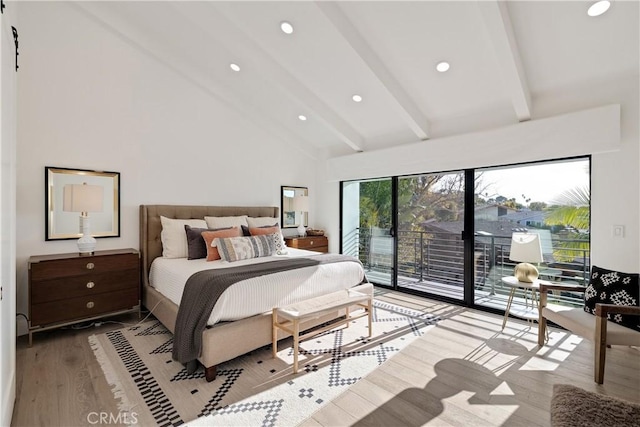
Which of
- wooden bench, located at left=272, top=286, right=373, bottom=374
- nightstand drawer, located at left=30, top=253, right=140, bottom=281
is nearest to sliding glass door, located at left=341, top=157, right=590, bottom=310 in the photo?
wooden bench, located at left=272, top=286, right=373, bottom=374

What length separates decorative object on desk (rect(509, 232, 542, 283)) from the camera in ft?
9.77

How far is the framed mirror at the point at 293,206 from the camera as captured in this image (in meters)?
5.24

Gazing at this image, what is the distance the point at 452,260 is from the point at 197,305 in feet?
11.2

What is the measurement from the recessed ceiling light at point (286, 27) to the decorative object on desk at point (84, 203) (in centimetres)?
246

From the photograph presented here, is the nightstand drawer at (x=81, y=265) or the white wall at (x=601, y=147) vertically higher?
the white wall at (x=601, y=147)

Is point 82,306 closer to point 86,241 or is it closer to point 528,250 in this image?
point 86,241

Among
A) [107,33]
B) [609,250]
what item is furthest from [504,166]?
[107,33]

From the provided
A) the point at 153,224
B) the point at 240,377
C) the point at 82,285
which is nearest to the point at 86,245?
the point at 82,285

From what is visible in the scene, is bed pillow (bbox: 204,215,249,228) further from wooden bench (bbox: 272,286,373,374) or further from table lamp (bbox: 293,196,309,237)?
wooden bench (bbox: 272,286,373,374)

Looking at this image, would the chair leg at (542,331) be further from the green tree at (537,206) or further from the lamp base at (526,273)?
the green tree at (537,206)

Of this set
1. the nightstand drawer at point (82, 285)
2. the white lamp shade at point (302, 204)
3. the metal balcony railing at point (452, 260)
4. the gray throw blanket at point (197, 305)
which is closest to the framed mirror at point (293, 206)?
the white lamp shade at point (302, 204)

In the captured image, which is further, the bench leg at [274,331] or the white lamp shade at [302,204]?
the white lamp shade at [302,204]

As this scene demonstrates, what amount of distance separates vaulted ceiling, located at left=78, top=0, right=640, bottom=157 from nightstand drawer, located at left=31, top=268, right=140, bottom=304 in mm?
2666

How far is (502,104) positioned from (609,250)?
186cm
